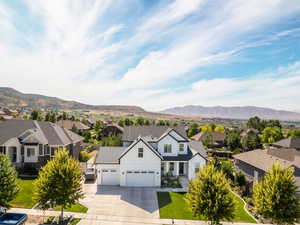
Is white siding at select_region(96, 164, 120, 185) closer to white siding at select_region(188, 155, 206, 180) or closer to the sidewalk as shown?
the sidewalk

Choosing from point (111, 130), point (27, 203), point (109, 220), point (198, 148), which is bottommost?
point (109, 220)

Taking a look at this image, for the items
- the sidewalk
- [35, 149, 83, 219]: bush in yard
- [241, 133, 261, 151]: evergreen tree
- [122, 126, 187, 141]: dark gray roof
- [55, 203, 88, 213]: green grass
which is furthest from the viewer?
[241, 133, 261, 151]: evergreen tree

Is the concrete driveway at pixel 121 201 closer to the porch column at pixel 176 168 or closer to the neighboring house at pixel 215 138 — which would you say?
the porch column at pixel 176 168

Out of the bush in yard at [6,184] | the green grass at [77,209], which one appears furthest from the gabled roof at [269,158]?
the bush in yard at [6,184]

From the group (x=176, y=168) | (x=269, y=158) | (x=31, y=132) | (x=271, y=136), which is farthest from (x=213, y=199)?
(x=271, y=136)

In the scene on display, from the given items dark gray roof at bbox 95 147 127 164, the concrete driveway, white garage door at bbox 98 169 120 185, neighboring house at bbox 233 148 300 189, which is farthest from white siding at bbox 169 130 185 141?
white garage door at bbox 98 169 120 185

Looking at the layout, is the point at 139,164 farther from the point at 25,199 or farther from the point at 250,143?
the point at 250,143
